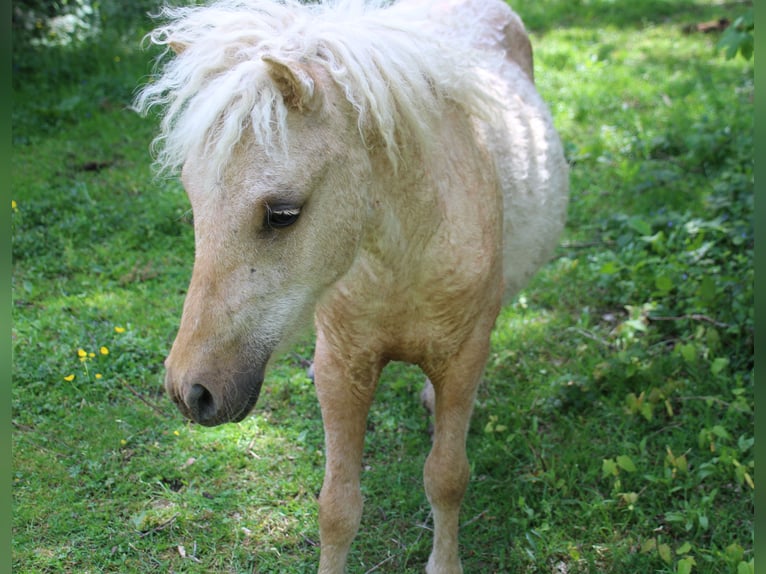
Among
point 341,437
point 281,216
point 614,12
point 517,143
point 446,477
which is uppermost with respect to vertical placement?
point 281,216

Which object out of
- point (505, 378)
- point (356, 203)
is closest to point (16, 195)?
point (505, 378)

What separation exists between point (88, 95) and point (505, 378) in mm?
4930

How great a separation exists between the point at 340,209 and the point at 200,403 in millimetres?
670

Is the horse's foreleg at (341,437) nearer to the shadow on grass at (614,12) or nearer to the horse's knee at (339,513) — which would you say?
the horse's knee at (339,513)

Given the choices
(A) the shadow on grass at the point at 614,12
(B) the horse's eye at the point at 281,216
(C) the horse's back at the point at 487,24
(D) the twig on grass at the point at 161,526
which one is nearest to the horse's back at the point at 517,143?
(C) the horse's back at the point at 487,24

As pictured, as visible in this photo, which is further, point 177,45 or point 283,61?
point 177,45

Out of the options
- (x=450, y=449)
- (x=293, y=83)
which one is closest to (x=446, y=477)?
(x=450, y=449)

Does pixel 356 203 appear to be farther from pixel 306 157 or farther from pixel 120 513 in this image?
pixel 120 513

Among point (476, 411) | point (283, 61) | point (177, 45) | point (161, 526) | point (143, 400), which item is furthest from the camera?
point (476, 411)

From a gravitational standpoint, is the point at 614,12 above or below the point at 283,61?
below

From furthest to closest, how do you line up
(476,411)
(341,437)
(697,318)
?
(697,318), (476,411), (341,437)

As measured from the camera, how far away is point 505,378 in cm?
441

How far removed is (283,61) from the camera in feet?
6.78

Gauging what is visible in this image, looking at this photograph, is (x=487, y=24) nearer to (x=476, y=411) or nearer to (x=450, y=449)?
(x=476, y=411)
